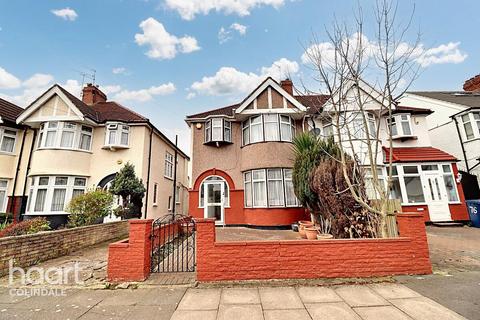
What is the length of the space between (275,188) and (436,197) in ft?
30.6

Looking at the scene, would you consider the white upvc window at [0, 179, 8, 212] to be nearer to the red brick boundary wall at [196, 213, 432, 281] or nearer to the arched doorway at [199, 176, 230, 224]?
the arched doorway at [199, 176, 230, 224]

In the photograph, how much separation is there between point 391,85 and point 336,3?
3.23 m

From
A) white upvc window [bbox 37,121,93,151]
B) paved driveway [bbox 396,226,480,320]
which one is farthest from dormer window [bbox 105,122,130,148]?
paved driveway [bbox 396,226,480,320]

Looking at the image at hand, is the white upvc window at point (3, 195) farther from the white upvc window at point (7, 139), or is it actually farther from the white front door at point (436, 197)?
the white front door at point (436, 197)

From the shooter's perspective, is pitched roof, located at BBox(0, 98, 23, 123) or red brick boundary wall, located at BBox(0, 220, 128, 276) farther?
pitched roof, located at BBox(0, 98, 23, 123)

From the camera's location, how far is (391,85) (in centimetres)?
640

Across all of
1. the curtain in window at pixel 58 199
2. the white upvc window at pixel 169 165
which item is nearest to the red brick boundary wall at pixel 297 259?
the curtain in window at pixel 58 199

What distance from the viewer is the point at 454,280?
457 centimetres

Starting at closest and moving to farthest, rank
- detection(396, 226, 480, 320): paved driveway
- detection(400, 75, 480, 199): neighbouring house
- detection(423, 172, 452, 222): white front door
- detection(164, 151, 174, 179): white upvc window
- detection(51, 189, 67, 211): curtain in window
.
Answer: detection(396, 226, 480, 320): paved driveway → detection(51, 189, 67, 211): curtain in window → detection(423, 172, 452, 222): white front door → detection(400, 75, 480, 199): neighbouring house → detection(164, 151, 174, 179): white upvc window

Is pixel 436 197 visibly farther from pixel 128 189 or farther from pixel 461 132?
pixel 128 189

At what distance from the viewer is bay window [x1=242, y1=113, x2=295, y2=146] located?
12625mm

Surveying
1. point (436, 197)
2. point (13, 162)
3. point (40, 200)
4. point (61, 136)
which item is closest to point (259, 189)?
A: point (436, 197)

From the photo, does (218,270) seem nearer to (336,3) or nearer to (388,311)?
(388,311)

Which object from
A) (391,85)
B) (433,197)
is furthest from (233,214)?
(433,197)
